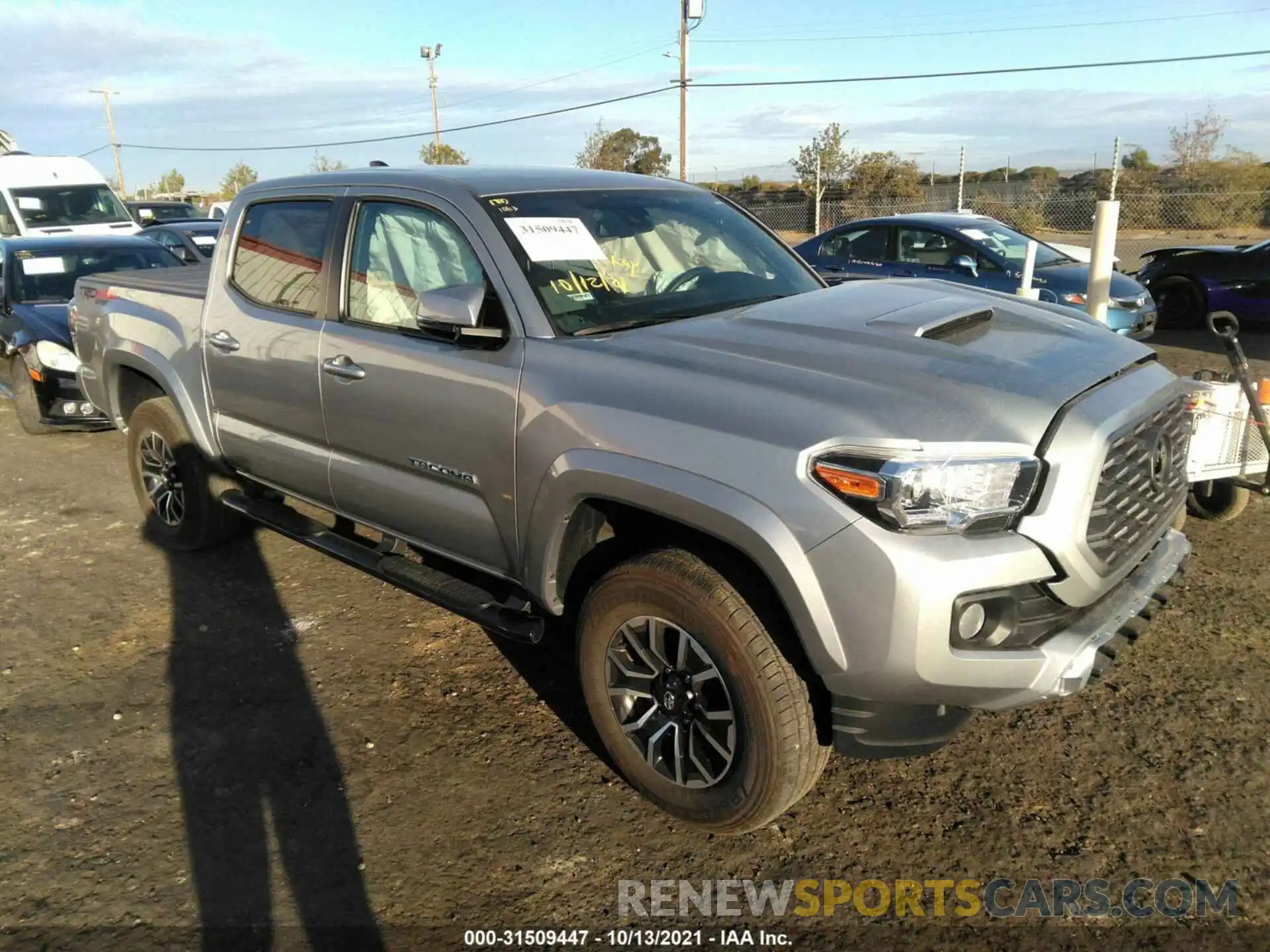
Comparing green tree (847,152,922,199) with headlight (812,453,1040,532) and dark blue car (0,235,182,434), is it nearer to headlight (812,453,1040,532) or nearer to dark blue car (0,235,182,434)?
dark blue car (0,235,182,434)

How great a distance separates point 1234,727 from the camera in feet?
11.1

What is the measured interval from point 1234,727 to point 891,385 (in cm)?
198

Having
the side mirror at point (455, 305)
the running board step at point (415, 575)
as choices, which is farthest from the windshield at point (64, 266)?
the side mirror at point (455, 305)

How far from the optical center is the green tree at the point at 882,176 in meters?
29.8

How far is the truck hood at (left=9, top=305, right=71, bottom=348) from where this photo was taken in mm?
7695

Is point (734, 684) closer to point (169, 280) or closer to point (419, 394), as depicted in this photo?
point (419, 394)

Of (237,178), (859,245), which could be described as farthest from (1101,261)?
(237,178)

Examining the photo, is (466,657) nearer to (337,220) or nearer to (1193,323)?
(337,220)

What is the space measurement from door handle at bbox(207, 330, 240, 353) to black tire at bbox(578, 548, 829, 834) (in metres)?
2.40

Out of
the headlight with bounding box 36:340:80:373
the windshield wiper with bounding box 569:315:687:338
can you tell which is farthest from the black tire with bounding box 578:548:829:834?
the headlight with bounding box 36:340:80:373

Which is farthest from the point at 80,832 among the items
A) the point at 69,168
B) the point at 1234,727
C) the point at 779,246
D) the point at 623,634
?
the point at 69,168

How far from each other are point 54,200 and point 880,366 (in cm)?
1784

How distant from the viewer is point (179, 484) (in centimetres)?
518

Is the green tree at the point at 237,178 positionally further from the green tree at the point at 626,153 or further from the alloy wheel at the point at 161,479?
the alloy wheel at the point at 161,479
